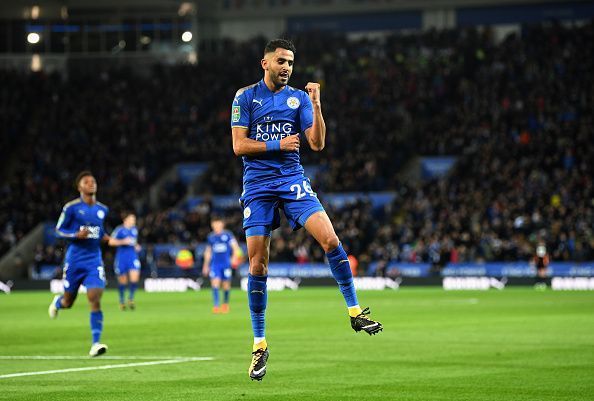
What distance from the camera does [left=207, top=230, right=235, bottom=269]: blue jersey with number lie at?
31.4 meters

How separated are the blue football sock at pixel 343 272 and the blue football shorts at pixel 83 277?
7.46 m

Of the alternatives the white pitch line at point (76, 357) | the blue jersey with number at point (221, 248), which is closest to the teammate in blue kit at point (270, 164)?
the white pitch line at point (76, 357)

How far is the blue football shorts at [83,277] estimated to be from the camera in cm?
1775

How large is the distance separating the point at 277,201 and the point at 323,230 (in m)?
0.71

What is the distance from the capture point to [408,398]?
39.3 ft

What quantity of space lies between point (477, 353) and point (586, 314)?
10.2 metres

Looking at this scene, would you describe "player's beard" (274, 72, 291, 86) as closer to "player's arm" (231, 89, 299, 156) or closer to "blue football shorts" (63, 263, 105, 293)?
"player's arm" (231, 89, 299, 156)

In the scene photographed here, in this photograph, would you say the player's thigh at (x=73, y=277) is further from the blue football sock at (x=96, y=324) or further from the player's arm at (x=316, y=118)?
the player's arm at (x=316, y=118)

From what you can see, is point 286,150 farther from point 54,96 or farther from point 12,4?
point 12,4

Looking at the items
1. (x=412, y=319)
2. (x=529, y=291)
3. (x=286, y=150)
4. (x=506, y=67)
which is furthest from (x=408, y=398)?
(x=506, y=67)

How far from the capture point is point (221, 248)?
103 ft

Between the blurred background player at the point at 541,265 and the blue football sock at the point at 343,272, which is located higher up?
the blue football sock at the point at 343,272

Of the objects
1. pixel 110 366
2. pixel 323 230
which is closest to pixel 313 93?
pixel 323 230

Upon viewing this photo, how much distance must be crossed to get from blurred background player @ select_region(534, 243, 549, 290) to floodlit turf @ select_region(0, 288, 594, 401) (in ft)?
26.7
